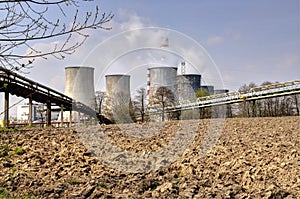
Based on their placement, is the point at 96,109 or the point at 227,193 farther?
the point at 96,109

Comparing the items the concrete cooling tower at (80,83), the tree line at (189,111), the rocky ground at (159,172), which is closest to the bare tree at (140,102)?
the tree line at (189,111)

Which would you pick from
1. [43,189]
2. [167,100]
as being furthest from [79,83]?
[43,189]

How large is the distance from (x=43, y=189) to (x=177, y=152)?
3.12 m

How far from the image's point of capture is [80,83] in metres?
29.1

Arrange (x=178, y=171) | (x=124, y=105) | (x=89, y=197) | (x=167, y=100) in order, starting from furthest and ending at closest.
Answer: (x=167, y=100), (x=124, y=105), (x=178, y=171), (x=89, y=197)

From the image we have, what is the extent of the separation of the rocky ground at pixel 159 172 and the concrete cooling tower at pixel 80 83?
60.4 feet

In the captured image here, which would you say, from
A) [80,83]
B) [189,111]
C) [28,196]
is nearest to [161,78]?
[189,111]

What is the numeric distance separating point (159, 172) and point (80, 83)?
23.1m

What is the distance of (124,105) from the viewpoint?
98.4 feet

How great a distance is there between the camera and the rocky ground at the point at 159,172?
546 cm

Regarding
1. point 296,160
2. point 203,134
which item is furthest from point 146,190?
point 203,134

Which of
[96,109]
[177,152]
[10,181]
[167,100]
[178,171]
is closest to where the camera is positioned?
[10,181]

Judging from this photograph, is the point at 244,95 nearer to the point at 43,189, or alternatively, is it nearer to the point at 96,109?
the point at 96,109

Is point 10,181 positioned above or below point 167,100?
below
